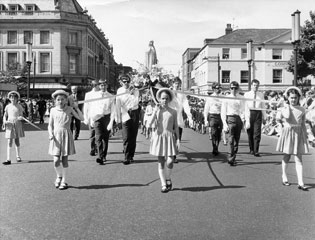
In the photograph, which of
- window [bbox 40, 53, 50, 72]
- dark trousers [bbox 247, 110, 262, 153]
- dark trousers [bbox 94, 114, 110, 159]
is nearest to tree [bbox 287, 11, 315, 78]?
dark trousers [bbox 247, 110, 262, 153]

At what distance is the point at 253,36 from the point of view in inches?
2067

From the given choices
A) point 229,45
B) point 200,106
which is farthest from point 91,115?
point 229,45

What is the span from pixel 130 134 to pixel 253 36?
46.7m

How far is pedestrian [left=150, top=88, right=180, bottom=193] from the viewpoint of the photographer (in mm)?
6430

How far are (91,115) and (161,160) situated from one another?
12.0 ft

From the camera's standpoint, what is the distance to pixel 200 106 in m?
21.2

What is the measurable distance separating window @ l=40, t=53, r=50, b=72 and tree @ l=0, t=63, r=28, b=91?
15.9 ft

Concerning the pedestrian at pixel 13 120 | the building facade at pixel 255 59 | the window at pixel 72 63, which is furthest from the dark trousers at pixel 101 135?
the window at pixel 72 63

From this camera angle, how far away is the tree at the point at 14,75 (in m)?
43.7

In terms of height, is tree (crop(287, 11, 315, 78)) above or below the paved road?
above

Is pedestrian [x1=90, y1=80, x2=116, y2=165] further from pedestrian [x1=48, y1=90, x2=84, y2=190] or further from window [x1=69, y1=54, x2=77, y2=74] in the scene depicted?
window [x1=69, y1=54, x2=77, y2=74]

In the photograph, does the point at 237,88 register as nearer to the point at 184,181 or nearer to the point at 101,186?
the point at 184,181

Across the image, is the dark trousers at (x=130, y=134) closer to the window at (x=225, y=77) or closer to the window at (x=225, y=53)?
the window at (x=225, y=77)

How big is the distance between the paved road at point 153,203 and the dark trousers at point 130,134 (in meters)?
0.39
